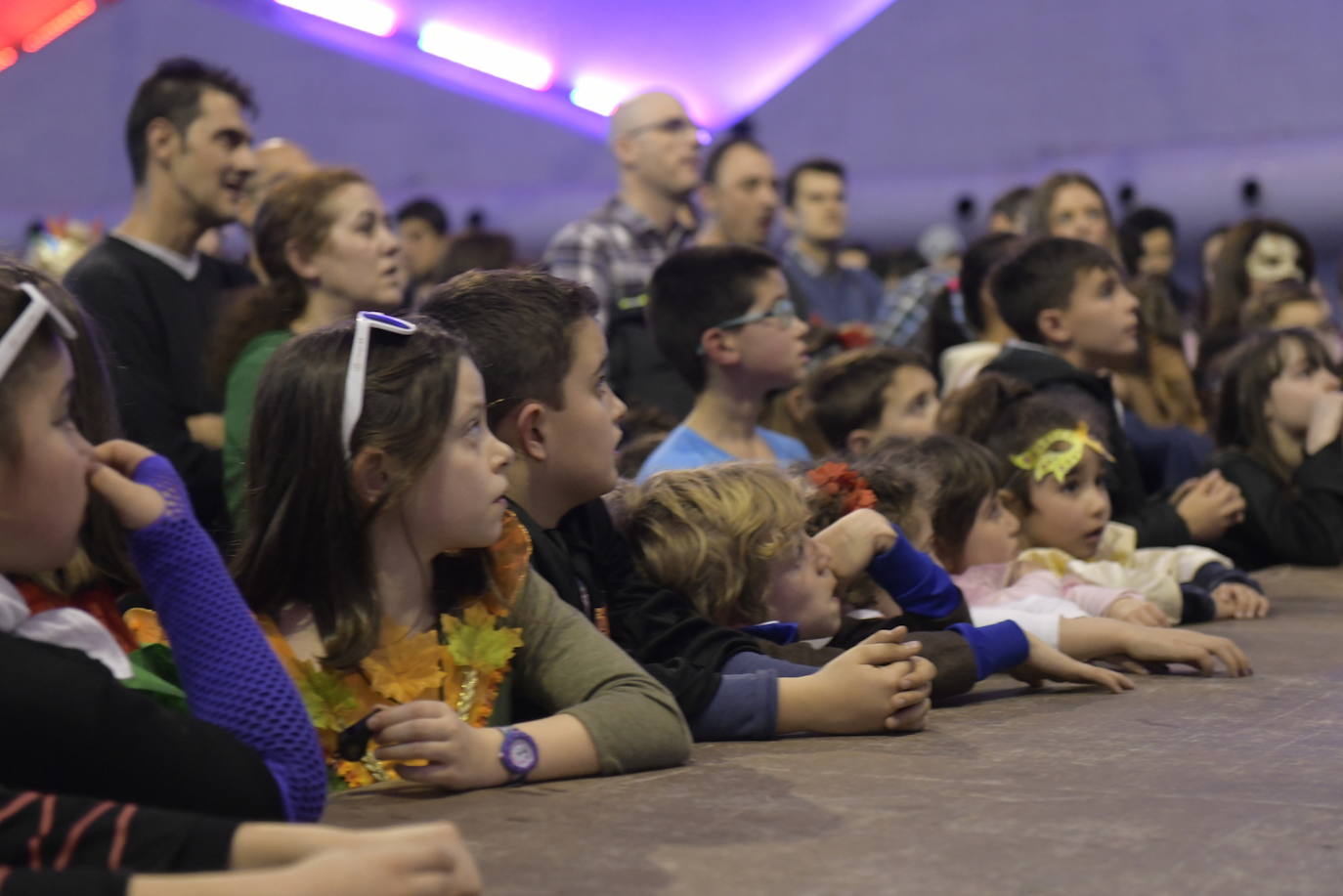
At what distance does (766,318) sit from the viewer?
4.55 metres

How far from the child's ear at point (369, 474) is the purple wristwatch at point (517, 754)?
1.24ft

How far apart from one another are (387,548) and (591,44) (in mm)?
10198

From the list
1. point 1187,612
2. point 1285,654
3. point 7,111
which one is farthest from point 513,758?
point 7,111

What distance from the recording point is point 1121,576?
14.4ft

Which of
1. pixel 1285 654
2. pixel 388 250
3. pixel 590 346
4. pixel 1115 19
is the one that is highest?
pixel 1115 19

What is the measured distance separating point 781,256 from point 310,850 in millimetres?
6416

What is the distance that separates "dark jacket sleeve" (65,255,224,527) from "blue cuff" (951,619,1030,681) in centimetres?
186

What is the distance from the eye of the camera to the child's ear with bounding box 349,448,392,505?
2410 millimetres

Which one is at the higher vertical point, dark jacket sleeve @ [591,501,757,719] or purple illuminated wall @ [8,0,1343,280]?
purple illuminated wall @ [8,0,1343,280]

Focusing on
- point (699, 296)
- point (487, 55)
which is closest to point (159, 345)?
point (699, 296)

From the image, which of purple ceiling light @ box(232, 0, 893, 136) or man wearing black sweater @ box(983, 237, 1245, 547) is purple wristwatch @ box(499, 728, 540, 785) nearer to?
man wearing black sweater @ box(983, 237, 1245, 547)

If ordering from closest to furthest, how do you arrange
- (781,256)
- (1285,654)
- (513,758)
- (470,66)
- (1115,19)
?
1. (513,758)
2. (1285,654)
3. (781,256)
4. (1115,19)
5. (470,66)

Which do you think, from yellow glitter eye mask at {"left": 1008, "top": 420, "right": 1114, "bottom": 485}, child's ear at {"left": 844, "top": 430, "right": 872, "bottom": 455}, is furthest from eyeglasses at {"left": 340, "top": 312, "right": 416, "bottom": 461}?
child's ear at {"left": 844, "top": 430, "right": 872, "bottom": 455}

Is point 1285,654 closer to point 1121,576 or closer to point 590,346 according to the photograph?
point 1121,576
